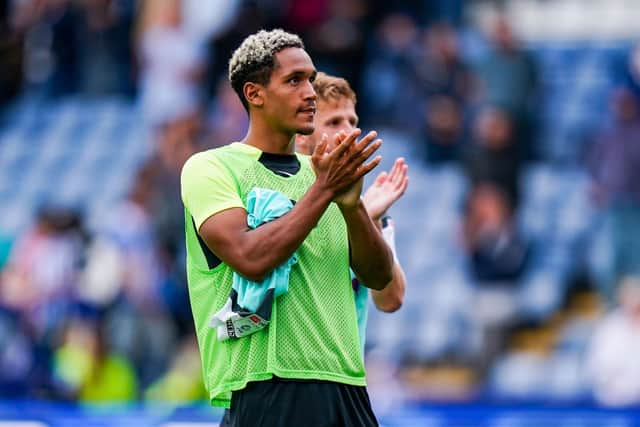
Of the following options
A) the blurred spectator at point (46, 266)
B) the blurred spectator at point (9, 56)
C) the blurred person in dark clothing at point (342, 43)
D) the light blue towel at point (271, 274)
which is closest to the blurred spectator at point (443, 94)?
the blurred person in dark clothing at point (342, 43)

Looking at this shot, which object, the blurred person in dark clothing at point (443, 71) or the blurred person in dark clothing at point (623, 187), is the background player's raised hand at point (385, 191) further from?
the blurred person in dark clothing at point (443, 71)

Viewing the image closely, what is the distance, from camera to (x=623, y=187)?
11836mm

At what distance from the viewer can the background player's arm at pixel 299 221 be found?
14.6 ft

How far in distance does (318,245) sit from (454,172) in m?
9.29

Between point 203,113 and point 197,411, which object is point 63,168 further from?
point 197,411

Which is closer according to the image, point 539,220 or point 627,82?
point 627,82

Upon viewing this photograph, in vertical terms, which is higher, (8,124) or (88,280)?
(8,124)

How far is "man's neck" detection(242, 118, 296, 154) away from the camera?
4848 mm

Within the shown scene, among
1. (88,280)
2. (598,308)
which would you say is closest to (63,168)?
(88,280)

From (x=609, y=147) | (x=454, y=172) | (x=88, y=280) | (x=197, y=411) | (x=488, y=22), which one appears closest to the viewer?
(x=197, y=411)

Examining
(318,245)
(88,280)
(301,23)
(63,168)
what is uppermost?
(301,23)

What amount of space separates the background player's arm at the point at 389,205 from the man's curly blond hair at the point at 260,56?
77 cm

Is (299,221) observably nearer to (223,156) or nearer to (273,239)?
(273,239)

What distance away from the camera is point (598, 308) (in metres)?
12.2
